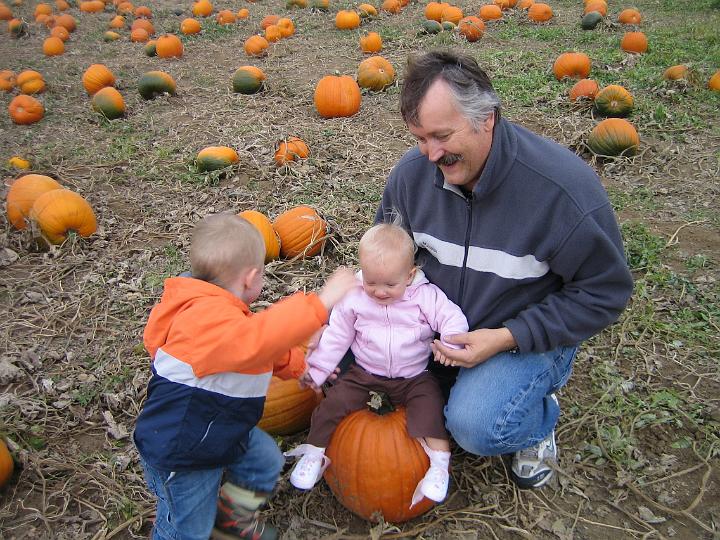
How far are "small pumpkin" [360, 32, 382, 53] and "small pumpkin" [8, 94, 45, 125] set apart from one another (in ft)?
16.0

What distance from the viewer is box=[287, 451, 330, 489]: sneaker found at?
2584 mm

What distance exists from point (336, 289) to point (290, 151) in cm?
371

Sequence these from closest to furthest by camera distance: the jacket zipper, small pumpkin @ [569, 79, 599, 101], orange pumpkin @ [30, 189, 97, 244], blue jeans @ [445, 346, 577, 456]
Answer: blue jeans @ [445, 346, 577, 456]
the jacket zipper
orange pumpkin @ [30, 189, 97, 244]
small pumpkin @ [569, 79, 599, 101]

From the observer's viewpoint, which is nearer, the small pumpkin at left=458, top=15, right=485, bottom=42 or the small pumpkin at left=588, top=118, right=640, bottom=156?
the small pumpkin at left=588, top=118, right=640, bottom=156

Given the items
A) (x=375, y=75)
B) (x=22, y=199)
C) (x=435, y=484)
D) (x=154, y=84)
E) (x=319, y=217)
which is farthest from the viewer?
(x=154, y=84)

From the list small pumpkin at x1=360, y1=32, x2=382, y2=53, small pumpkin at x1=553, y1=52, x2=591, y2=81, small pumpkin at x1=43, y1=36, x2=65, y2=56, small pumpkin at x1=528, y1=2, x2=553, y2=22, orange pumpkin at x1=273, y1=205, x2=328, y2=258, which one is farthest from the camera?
small pumpkin at x1=43, y1=36, x2=65, y2=56

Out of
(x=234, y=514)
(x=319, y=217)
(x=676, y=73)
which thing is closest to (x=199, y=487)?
(x=234, y=514)

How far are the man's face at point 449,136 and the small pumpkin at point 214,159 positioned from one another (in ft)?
11.6

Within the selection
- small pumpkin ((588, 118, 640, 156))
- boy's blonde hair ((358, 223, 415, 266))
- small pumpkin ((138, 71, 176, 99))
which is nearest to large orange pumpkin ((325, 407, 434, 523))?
boy's blonde hair ((358, 223, 415, 266))

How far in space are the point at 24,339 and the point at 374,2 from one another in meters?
10.8

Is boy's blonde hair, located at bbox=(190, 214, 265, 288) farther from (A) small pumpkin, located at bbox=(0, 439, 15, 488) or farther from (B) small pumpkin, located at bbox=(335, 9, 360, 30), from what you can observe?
(B) small pumpkin, located at bbox=(335, 9, 360, 30)

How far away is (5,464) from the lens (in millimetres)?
2814

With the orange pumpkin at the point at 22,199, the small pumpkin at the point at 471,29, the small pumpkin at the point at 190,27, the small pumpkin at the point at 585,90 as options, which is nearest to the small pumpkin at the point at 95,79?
the small pumpkin at the point at 190,27

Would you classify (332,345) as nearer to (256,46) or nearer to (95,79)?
(95,79)
